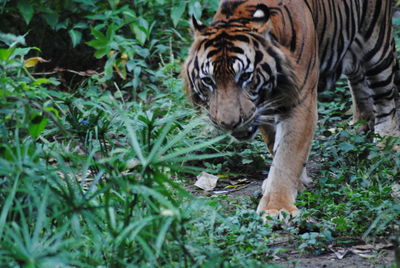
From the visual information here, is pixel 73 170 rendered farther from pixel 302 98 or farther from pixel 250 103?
pixel 302 98

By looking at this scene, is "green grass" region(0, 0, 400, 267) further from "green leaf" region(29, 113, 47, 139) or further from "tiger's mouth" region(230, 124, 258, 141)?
"tiger's mouth" region(230, 124, 258, 141)

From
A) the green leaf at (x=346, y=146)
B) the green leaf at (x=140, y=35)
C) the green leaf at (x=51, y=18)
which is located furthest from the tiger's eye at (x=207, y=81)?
the green leaf at (x=51, y=18)

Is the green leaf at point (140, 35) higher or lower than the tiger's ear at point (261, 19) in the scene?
lower

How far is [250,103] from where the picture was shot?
409 cm

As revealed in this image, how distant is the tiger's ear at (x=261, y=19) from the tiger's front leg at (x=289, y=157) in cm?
52

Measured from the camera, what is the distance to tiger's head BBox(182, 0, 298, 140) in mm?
4059

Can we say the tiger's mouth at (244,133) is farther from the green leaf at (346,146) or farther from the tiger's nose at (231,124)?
the green leaf at (346,146)

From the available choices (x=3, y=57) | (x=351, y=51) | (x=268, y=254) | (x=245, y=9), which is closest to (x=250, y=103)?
(x=245, y=9)

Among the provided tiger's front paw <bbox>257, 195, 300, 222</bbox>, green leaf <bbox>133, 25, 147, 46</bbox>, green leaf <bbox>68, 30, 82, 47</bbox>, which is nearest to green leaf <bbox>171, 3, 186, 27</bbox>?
green leaf <bbox>133, 25, 147, 46</bbox>

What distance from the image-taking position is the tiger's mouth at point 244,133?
408 centimetres

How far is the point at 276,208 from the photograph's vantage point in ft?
12.9

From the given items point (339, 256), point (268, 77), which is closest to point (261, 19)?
point (268, 77)

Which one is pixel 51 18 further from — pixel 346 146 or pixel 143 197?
pixel 143 197

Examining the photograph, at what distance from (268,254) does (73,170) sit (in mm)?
1011
